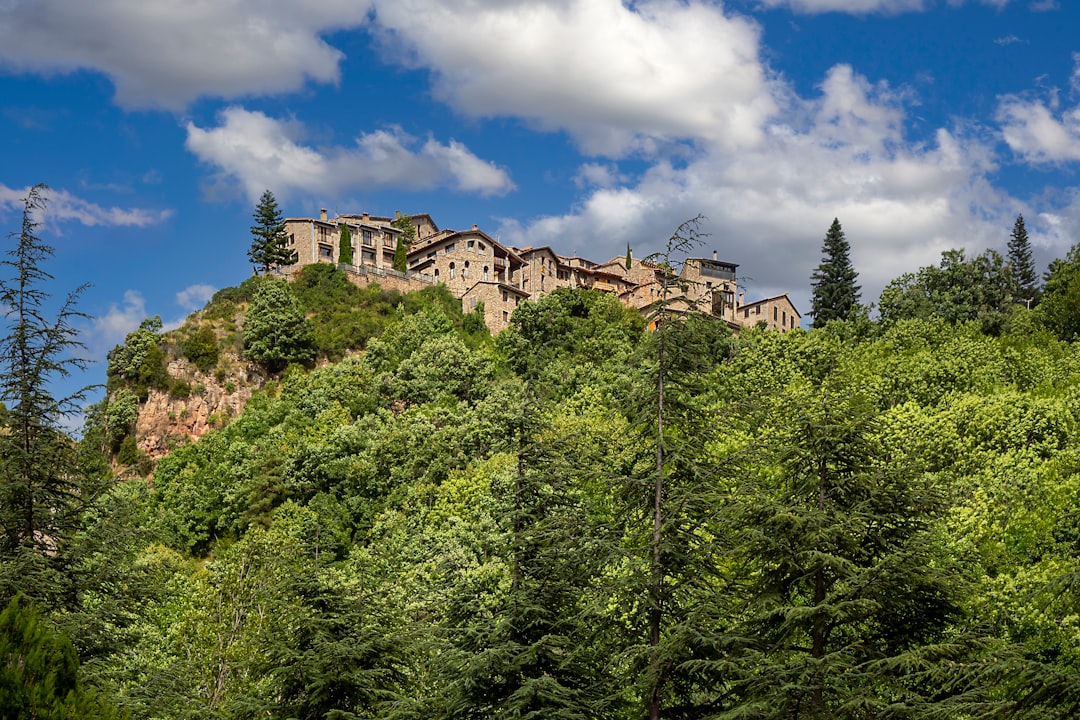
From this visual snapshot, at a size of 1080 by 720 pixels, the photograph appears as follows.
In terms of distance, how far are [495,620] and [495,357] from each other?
53940 mm

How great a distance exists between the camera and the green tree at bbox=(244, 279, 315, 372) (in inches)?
2923

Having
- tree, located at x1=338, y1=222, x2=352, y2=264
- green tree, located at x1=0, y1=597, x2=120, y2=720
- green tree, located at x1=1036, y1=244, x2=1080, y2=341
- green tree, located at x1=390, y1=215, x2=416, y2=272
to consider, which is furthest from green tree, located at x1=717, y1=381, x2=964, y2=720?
green tree, located at x1=390, y1=215, x2=416, y2=272

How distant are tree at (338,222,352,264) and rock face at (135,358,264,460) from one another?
15374 millimetres

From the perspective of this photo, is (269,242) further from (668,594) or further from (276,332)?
(668,594)

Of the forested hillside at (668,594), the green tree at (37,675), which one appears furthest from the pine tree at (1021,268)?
the green tree at (37,675)

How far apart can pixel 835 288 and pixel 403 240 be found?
3816cm

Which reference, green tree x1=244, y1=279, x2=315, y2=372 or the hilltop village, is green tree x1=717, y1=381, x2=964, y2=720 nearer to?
green tree x1=244, y1=279, x2=315, y2=372

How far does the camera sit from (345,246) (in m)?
87.5

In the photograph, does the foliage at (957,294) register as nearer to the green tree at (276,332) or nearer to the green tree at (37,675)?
the green tree at (276,332)

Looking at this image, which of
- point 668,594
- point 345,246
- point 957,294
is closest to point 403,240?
point 345,246

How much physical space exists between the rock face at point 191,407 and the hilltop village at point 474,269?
14834mm

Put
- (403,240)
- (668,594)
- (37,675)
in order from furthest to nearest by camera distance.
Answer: (403,240) → (668,594) → (37,675)

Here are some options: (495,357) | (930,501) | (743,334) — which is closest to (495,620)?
(930,501)

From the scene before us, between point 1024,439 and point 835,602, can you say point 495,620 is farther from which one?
point 1024,439
